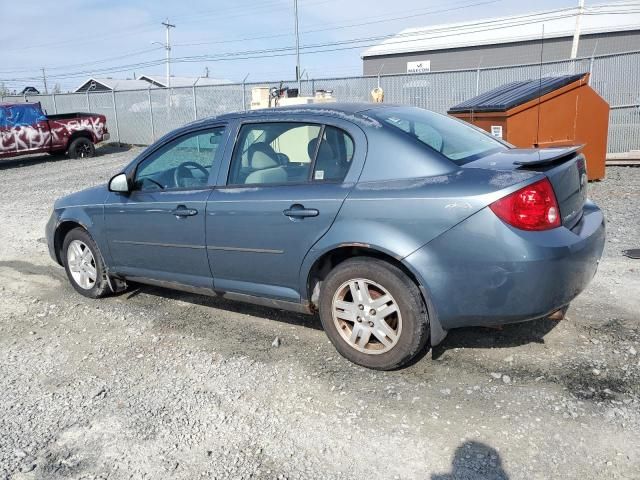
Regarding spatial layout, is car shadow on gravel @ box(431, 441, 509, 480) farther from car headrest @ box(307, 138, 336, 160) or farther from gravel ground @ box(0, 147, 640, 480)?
car headrest @ box(307, 138, 336, 160)

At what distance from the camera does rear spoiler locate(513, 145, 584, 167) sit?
311 cm

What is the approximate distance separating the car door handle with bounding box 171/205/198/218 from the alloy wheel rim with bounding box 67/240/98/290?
1375mm

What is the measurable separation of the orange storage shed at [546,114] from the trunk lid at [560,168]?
182 inches

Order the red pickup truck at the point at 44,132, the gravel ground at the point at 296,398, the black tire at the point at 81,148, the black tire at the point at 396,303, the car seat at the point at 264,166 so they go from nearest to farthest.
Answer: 1. the gravel ground at the point at 296,398
2. the black tire at the point at 396,303
3. the car seat at the point at 264,166
4. the red pickup truck at the point at 44,132
5. the black tire at the point at 81,148

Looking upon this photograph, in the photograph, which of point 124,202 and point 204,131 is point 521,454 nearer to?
point 204,131

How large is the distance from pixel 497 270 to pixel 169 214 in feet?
7.97

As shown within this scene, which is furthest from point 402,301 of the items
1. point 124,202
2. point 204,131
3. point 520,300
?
point 124,202

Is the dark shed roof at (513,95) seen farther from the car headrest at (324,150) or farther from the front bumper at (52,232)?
the front bumper at (52,232)

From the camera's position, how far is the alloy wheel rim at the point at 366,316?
337 cm

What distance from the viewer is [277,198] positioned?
3.64 metres

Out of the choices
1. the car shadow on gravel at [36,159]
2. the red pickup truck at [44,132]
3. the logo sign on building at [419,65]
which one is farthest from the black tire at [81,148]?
the logo sign on building at [419,65]

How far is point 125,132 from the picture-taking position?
2278 centimetres

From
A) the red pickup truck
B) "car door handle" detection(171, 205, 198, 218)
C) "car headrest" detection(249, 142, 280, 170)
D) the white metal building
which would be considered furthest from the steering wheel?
the white metal building

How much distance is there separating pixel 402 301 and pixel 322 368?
29.2 inches
